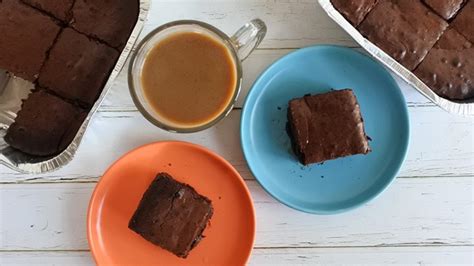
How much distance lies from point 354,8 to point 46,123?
114cm

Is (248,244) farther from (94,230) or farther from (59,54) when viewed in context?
(59,54)

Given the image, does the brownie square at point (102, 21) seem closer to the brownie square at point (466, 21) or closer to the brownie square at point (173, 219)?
the brownie square at point (173, 219)

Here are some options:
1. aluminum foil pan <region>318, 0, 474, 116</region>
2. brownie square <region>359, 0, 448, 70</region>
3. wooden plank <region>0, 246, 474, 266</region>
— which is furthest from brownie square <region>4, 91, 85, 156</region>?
brownie square <region>359, 0, 448, 70</region>

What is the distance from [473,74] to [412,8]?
31cm

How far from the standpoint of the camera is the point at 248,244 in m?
2.17

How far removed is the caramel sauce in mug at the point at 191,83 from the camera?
2.09 m

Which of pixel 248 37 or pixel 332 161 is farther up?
pixel 248 37

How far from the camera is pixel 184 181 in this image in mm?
2182

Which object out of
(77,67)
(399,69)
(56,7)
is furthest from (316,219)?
(56,7)

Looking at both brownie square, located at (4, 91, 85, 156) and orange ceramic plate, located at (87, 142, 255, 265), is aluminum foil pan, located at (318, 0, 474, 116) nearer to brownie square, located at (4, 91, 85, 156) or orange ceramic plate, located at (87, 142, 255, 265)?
orange ceramic plate, located at (87, 142, 255, 265)

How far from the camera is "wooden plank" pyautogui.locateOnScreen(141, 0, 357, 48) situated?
220 cm

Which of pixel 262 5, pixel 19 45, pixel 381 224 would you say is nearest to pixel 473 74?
pixel 381 224

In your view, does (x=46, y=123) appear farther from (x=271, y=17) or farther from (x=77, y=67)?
(x=271, y=17)

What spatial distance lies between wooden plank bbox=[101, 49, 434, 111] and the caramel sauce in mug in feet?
0.38
